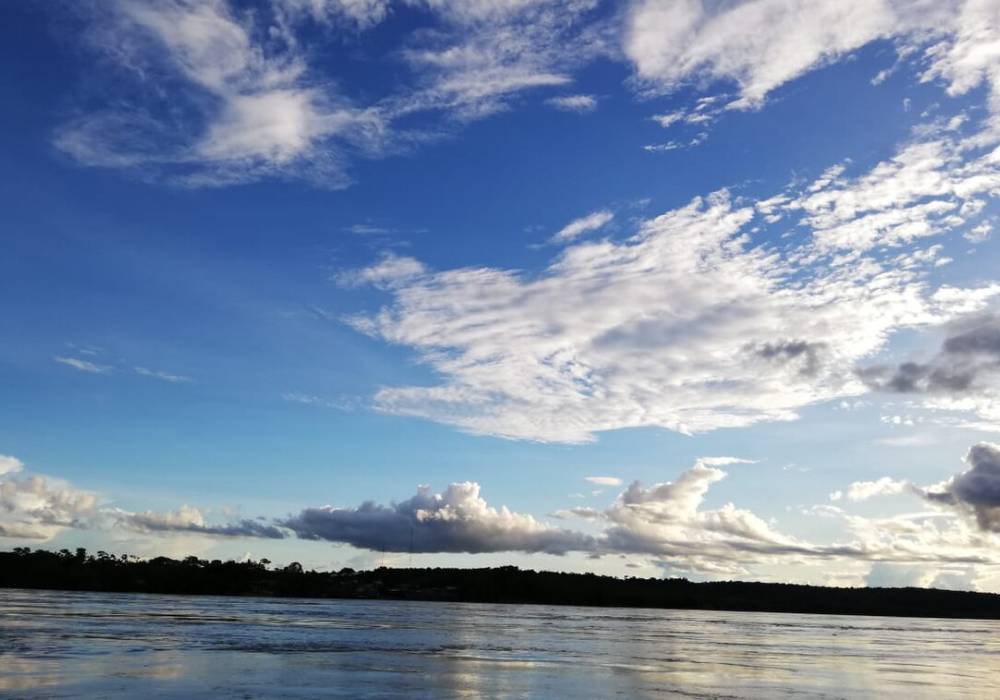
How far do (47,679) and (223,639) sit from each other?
28355mm

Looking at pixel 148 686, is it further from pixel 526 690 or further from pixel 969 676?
pixel 969 676

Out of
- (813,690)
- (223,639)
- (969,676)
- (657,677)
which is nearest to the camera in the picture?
(813,690)

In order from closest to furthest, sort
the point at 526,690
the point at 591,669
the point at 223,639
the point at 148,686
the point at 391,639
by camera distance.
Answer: the point at 148,686 < the point at 526,690 < the point at 591,669 < the point at 223,639 < the point at 391,639

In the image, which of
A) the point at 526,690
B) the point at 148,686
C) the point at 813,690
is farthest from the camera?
the point at 813,690

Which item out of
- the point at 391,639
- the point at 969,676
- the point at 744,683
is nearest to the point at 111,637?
the point at 391,639

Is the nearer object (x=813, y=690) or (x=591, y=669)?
(x=813, y=690)

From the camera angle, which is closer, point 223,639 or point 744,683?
point 744,683

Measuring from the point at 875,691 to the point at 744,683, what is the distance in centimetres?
595

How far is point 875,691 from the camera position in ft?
131

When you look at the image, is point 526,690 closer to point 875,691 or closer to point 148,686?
point 148,686

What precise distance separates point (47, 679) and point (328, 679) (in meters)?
9.85

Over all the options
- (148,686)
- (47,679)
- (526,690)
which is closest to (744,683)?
(526,690)

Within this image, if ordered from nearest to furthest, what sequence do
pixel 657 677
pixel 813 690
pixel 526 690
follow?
pixel 526 690
pixel 813 690
pixel 657 677

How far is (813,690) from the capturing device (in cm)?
3834
